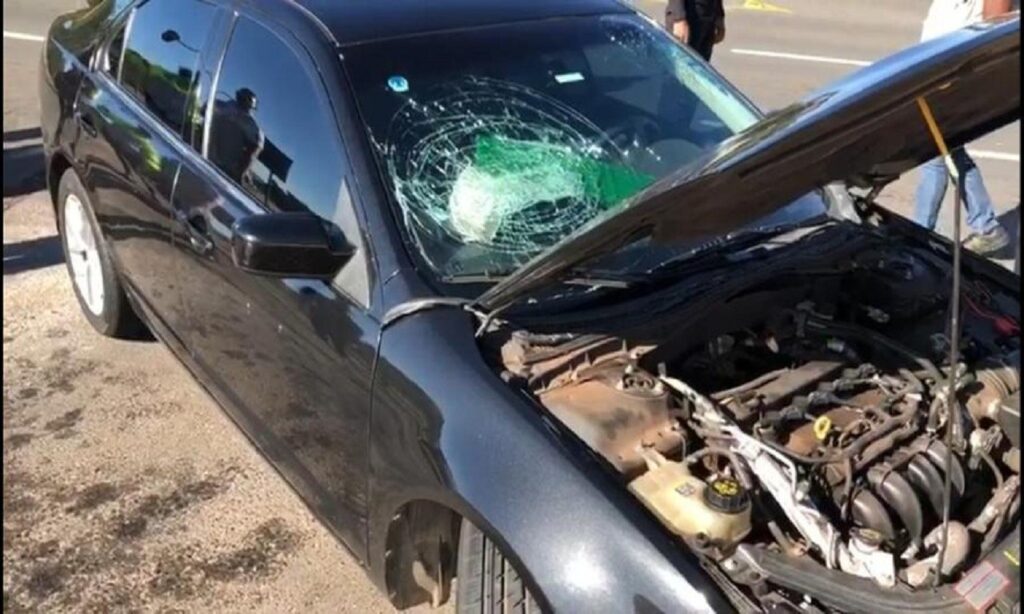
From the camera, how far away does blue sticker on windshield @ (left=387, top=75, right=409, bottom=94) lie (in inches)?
119

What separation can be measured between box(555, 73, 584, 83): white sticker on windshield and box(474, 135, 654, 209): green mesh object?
0.82ft

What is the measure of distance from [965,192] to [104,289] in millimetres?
3901

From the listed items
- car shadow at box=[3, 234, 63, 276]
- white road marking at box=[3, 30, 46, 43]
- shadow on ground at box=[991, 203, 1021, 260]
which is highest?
shadow on ground at box=[991, 203, 1021, 260]

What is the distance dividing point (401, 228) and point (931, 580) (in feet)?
4.72

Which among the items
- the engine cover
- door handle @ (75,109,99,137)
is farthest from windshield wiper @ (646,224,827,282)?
door handle @ (75,109,99,137)

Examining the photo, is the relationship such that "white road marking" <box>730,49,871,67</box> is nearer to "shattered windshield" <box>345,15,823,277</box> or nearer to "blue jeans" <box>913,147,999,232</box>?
"blue jeans" <box>913,147,999,232</box>

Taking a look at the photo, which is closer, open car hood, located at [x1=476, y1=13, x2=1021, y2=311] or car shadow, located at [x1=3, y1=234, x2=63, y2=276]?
open car hood, located at [x1=476, y1=13, x2=1021, y2=311]

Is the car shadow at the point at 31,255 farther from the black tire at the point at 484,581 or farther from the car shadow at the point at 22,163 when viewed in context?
the black tire at the point at 484,581

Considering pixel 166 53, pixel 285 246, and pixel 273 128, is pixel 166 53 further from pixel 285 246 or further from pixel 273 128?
pixel 285 246

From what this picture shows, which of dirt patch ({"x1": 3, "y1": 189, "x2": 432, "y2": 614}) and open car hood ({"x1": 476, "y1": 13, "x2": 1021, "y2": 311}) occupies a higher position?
open car hood ({"x1": 476, "y1": 13, "x2": 1021, "y2": 311})

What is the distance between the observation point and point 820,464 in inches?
89.7

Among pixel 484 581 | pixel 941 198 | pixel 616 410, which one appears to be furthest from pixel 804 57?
pixel 484 581

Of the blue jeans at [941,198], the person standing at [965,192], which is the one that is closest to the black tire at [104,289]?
the person standing at [965,192]

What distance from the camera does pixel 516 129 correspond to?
10.2 ft
